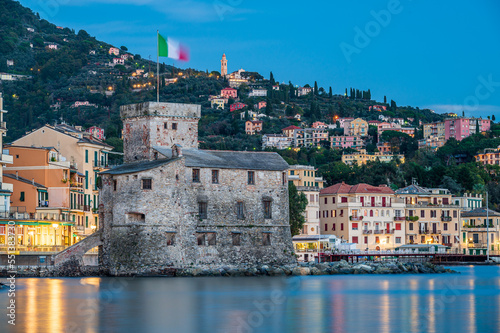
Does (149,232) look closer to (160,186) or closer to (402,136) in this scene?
(160,186)

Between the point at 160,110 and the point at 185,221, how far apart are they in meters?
8.07

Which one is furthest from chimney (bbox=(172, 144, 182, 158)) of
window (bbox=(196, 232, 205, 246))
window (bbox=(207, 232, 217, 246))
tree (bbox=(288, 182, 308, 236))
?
tree (bbox=(288, 182, 308, 236))

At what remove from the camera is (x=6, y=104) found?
198125 millimetres

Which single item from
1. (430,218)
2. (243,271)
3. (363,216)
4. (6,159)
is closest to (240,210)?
(243,271)

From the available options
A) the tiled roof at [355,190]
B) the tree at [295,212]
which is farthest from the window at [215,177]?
the tiled roof at [355,190]

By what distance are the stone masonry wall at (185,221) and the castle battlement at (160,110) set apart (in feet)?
16.8

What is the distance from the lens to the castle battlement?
199ft

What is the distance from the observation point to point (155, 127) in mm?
60688

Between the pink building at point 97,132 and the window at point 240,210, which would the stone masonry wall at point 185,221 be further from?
the pink building at point 97,132

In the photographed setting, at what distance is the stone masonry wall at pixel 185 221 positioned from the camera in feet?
184

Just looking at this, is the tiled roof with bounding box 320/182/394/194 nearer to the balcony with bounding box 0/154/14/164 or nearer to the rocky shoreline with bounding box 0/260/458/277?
the rocky shoreline with bounding box 0/260/458/277

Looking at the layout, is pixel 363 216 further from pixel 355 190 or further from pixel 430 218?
pixel 430 218

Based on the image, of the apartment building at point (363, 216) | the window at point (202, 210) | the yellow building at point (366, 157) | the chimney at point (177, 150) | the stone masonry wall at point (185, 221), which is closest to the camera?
the stone masonry wall at point (185, 221)

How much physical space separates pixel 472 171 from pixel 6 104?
11111 cm
